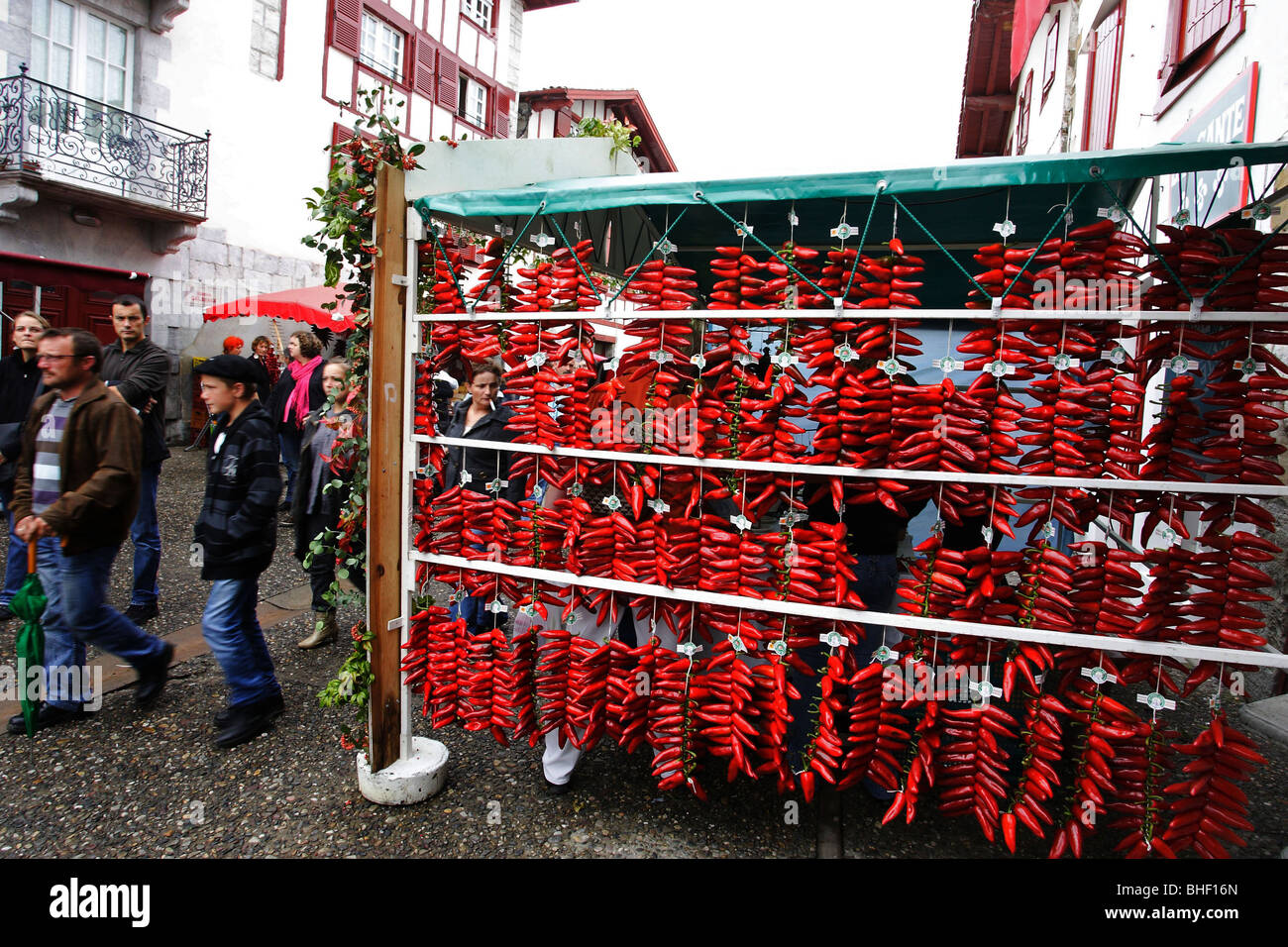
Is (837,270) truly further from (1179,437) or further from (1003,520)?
(1179,437)

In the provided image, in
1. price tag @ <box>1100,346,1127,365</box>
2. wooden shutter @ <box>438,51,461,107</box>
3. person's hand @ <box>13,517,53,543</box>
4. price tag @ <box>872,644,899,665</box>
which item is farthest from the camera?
wooden shutter @ <box>438,51,461,107</box>

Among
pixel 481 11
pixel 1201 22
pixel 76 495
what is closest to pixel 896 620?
pixel 76 495

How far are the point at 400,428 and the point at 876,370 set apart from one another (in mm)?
2082

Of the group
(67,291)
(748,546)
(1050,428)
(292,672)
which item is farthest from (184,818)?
(67,291)

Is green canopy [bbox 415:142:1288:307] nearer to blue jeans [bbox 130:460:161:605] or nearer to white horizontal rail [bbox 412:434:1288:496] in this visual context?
white horizontal rail [bbox 412:434:1288:496]

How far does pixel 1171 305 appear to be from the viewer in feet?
8.38

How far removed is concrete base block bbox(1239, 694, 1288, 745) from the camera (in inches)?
162

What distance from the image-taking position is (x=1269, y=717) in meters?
4.23

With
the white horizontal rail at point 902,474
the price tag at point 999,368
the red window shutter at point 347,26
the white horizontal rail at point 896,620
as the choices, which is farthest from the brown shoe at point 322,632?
the red window shutter at point 347,26

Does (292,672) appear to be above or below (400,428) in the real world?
below

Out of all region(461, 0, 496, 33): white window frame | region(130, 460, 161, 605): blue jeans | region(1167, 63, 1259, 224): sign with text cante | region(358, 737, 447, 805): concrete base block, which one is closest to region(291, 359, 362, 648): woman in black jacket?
region(130, 460, 161, 605): blue jeans

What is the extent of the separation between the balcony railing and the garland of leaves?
10.6 metres

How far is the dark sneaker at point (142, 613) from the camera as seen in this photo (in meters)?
5.29
